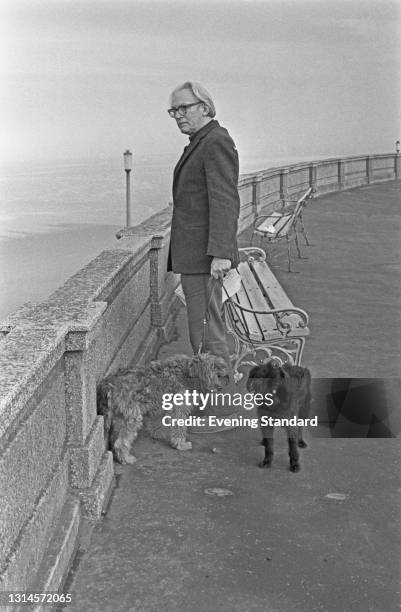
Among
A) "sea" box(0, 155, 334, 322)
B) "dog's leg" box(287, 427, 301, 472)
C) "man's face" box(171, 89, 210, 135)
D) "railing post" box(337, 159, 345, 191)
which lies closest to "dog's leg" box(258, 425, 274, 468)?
"dog's leg" box(287, 427, 301, 472)

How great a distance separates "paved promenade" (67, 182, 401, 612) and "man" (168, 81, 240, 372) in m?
0.82

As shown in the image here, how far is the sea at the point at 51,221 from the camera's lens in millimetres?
99812

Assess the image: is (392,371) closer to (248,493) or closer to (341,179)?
(248,493)

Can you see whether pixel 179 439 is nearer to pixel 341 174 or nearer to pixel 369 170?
pixel 341 174

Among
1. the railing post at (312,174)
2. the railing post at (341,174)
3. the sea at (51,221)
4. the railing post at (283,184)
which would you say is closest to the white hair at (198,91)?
the railing post at (283,184)

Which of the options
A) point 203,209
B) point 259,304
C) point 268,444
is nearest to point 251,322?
point 259,304

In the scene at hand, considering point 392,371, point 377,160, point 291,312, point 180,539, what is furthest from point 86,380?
point 377,160

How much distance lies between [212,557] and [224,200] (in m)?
2.17

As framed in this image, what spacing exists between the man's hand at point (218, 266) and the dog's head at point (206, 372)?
50cm

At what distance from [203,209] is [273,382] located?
1184mm

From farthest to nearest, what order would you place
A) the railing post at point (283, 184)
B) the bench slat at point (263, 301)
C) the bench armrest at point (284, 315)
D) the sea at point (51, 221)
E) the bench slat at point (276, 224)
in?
the sea at point (51, 221), the railing post at point (283, 184), the bench slat at point (276, 224), the bench slat at point (263, 301), the bench armrest at point (284, 315)

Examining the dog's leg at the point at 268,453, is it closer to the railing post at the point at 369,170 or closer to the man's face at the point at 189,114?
the man's face at the point at 189,114

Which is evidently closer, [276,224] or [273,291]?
[273,291]

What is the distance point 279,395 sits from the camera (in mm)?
4863
